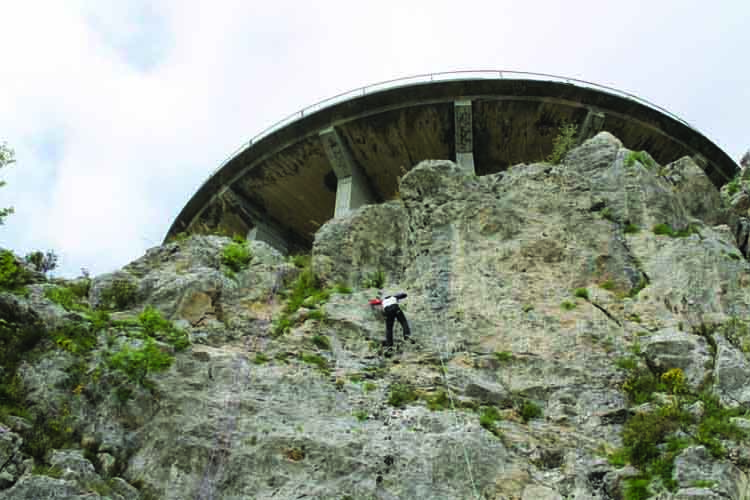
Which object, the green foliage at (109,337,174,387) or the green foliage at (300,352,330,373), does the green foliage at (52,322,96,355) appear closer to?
the green foliage at (109,337,174,387)

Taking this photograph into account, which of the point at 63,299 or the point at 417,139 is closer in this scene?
the point at 63,299

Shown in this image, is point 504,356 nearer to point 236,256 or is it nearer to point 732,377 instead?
point 732,377

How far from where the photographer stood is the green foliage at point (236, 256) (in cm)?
1296

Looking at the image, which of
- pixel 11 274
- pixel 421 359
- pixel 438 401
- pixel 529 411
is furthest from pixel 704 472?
pixel 11 274

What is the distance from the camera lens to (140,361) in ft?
31.2

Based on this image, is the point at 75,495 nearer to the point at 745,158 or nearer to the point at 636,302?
the point at 636,302

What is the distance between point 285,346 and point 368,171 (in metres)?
10.1

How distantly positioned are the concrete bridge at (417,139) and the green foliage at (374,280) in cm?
576

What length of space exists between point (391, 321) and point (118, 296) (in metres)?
3.70

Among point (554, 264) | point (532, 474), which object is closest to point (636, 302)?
point (554, 264)

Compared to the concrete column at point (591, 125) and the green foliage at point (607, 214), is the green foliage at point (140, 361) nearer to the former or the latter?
the green foliage at point (607, 214)

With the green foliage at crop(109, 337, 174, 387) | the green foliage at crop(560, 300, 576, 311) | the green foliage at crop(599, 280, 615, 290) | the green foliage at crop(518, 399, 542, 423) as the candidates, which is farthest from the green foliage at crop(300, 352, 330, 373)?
the green foliage at crop(599, 280, 615, 290)

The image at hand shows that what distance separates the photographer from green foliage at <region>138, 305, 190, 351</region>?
10.1 m

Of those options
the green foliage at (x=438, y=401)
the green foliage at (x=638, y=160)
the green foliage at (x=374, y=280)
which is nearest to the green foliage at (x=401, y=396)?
the green foliage at (x=438, y=401)
